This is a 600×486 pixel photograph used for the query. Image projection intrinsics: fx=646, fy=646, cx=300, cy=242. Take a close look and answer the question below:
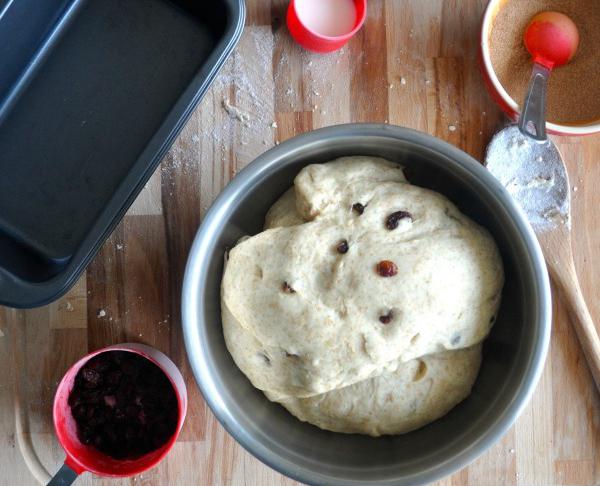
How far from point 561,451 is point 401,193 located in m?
0.67

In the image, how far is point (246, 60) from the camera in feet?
4.30

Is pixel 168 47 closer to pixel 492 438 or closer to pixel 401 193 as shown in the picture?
pixel 401 193

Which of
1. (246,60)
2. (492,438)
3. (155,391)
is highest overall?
(246,60)

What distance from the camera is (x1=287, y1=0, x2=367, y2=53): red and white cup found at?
124 cm

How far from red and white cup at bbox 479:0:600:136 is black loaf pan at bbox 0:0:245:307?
0.50 metres

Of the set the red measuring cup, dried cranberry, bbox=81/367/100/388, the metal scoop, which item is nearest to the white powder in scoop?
the metal scoop

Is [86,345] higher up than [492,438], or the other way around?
[492,438]

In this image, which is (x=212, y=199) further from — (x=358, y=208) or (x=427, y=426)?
(x=427, y=426)

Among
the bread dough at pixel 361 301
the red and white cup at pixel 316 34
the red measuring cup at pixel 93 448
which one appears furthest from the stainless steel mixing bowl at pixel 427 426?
the red and white cup at pixel 316 34

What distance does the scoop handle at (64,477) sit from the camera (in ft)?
3.73

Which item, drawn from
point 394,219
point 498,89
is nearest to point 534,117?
point 498,89

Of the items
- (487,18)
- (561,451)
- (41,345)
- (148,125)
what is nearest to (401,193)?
(487,18)

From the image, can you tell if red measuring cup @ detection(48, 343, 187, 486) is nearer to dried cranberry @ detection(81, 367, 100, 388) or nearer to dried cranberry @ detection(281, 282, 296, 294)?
dried cranberry @ detection(81, 367, 100, 388)

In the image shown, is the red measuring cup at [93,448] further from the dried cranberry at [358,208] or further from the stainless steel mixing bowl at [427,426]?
the dried cranberry at [358,208]
